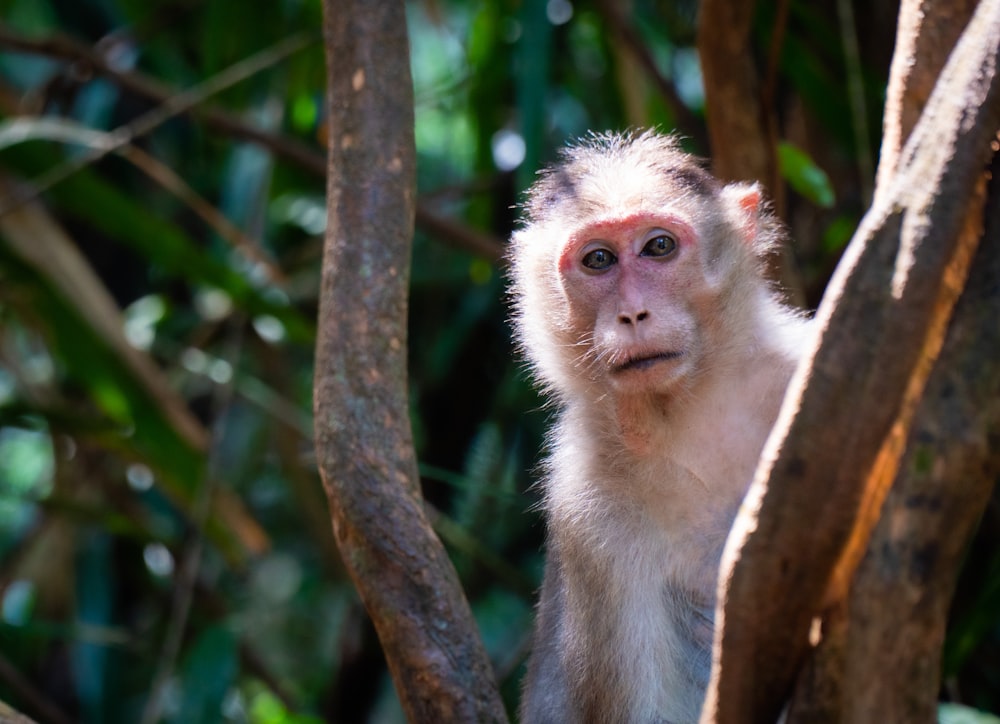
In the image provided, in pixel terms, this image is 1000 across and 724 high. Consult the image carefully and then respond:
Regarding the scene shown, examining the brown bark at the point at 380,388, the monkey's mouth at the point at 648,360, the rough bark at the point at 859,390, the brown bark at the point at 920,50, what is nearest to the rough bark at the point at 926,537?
the rough bark at the point at 859,390

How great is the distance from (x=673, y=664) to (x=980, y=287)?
137 centimetres

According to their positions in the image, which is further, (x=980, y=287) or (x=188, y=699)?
(x=188, y=699)

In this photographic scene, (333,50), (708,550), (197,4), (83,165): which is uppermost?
(197,4)

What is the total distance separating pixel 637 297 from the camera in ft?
8.62

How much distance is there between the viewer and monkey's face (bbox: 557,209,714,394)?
2561mm

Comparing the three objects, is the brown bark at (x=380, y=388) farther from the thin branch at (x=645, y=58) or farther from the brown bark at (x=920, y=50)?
the thin branch at (x=645, y=58)

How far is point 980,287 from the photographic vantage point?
1308mm

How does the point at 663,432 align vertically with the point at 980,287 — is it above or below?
below

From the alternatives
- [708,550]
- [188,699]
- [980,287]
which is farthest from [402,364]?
[188,699]

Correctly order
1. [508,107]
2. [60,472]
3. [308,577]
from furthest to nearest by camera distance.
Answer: [308,577] → [508,107] → [60,472]

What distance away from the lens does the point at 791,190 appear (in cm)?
494

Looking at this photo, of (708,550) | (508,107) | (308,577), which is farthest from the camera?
(308,577)

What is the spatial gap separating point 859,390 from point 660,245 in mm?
1514

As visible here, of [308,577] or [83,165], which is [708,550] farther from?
[308,577]
